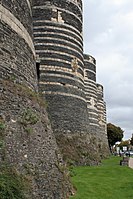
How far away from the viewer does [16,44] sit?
44.1 feet

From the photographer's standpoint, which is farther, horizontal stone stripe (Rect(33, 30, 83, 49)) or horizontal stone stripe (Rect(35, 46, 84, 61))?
horizontal stone stripe (Rect(33, 30, 83, 49))

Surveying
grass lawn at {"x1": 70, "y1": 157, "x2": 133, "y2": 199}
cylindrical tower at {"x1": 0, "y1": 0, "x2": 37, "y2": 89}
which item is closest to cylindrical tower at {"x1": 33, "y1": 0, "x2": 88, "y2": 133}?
grass lawn at {"x1": 70, "y1": 157, "x2": 133, "y2": 199}

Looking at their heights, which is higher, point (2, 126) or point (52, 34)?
point (52, 34)

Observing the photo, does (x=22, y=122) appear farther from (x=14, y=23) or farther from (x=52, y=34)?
(x=52, y=34)

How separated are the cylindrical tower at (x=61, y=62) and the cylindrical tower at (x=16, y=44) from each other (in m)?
7.06

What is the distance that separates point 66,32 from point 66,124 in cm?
652

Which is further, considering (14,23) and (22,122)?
(14,23)

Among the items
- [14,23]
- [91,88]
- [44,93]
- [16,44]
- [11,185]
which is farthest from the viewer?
[91,88]

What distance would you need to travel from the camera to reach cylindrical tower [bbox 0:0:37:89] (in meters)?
12.2

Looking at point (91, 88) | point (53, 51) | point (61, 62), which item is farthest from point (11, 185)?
point (91, 88)

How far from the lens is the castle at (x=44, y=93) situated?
10828 mm

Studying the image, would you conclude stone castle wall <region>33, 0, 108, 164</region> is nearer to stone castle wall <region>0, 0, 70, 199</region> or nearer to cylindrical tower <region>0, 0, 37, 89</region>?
cylindrical tower <region>0, 0, 37, 89</region>

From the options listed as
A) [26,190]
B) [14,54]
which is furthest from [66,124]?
[26,190]

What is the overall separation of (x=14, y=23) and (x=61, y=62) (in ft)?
33.4
